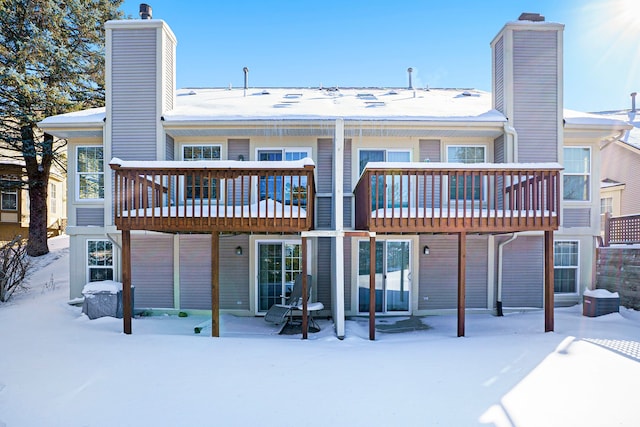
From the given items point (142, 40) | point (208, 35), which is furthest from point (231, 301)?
point (208, 35)

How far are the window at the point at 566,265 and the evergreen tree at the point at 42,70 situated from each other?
14.6 m

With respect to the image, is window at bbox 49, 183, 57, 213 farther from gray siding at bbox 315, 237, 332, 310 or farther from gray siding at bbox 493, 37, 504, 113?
gray siding at bbox 493, 37, 504, 113

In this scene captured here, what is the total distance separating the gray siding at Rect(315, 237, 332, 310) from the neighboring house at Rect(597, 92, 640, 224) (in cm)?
1086

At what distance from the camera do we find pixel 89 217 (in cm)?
767

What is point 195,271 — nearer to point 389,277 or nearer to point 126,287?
point 126,287

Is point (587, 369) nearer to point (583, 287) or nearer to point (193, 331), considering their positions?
point (583, 287)

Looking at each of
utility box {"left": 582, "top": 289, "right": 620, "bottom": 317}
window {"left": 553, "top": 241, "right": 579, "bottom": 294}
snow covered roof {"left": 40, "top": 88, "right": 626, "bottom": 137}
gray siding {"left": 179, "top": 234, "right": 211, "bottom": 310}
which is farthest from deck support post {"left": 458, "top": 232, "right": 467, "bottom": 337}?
gray siding {"left": 179, "top": 234, "right": 211, "bottom": 310}

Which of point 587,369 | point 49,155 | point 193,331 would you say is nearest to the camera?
point 587,369

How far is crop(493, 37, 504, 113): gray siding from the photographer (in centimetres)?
769

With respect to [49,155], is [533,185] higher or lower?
lower

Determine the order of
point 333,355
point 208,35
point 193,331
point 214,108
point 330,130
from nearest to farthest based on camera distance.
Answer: point 333,355, point 193,331, point 330,130, point 214,108, point 208,35

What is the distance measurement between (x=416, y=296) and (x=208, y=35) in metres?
11.5

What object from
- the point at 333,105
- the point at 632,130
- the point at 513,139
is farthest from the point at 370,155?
the point at 632,130

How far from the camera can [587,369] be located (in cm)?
406
